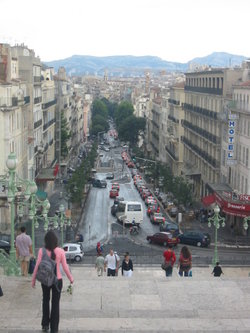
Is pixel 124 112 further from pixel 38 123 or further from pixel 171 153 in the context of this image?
pixel 38 123

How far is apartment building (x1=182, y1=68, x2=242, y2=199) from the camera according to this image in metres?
67.2

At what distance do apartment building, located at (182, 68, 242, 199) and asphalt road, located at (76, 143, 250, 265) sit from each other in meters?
8.24

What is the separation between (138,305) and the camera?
15172mm

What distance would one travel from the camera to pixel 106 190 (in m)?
89.1

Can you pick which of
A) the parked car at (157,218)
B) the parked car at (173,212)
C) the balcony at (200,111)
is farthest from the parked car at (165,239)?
the balcony at (200,111)

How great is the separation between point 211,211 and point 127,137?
90.9 m

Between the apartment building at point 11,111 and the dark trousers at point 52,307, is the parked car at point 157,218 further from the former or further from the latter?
the dark trousers at point 52,307

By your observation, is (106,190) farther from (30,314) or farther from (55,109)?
(30,314)

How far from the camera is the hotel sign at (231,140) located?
2302 inches

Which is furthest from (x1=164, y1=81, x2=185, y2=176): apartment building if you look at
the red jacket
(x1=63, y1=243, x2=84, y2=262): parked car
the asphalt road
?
the red jacket

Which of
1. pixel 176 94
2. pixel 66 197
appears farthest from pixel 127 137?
pixel 66 197

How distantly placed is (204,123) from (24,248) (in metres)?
58.7

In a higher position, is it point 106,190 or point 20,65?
point 20,65

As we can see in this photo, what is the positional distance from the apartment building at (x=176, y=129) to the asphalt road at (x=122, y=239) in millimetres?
12317
